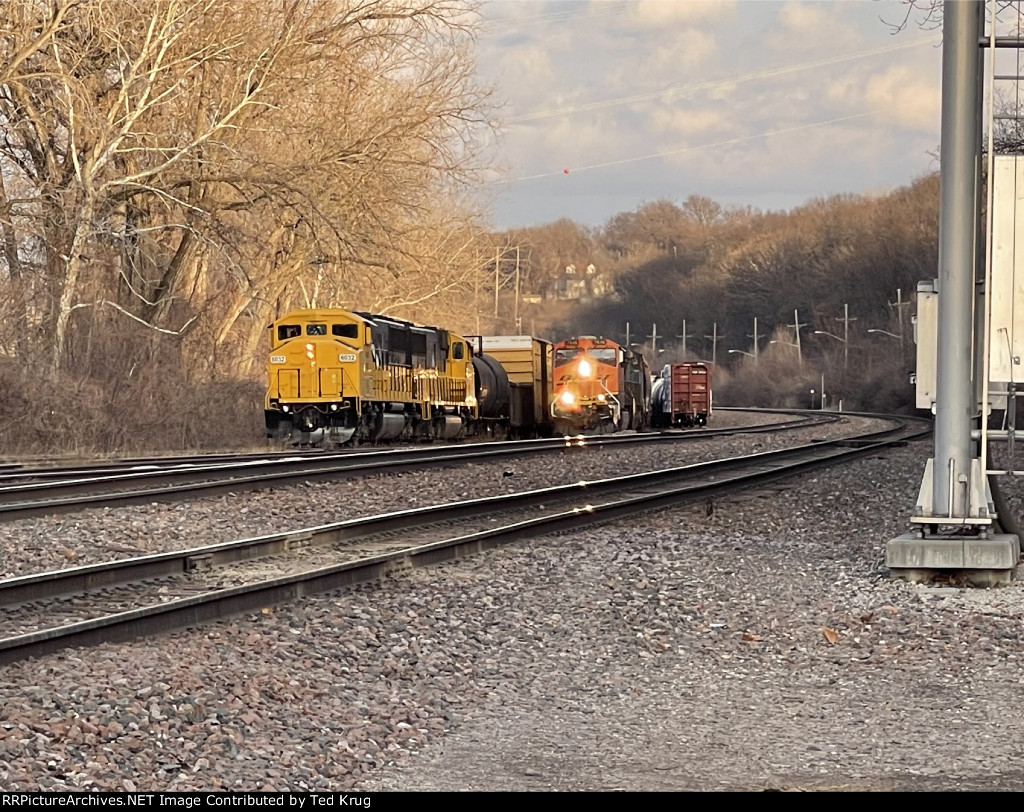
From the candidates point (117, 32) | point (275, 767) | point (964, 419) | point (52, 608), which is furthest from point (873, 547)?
point (117, 32)

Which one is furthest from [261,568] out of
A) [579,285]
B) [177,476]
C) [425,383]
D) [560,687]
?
[579,285]

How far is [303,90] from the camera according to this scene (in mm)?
33719

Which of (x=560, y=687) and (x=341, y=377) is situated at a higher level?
(x=341, y=377)

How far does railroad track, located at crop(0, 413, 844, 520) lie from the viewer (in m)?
16.1

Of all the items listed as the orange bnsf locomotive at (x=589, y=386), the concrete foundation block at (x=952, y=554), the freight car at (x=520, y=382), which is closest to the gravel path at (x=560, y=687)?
the concrete foundation block at (x=952, y=554)

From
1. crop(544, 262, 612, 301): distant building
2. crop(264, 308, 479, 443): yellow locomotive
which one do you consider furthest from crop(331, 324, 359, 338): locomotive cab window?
crop(544, 262, 612, 301): distant building

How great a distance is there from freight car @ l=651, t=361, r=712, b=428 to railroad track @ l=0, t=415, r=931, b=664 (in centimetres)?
3854

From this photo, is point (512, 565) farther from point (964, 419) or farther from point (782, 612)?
point (964, 419)

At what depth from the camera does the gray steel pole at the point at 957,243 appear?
11016mm

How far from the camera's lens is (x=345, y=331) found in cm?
3114

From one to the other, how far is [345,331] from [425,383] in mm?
4101

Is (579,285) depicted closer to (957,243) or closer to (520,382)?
(520,382)

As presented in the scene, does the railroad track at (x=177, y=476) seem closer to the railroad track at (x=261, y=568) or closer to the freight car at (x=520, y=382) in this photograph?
the railroad track at (x=261, y=568)

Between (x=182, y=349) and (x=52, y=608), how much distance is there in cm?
2615
